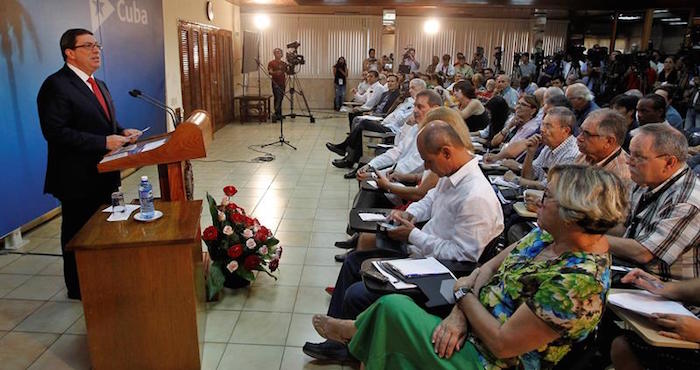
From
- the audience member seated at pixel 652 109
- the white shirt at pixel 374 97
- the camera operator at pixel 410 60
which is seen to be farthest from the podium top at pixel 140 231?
the camera operator at pixel 410 60

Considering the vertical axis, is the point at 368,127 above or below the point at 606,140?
below

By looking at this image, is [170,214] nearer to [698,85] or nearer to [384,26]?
[698,85]

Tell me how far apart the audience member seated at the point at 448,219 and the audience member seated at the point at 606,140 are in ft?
2.86

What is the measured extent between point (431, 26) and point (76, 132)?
11.2m

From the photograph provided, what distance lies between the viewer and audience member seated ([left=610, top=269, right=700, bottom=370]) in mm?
1492

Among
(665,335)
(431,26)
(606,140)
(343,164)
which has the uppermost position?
(431,26)

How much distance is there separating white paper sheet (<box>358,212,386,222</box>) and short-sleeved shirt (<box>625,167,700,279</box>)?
115 cm

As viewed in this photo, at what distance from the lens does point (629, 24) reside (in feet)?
36.8

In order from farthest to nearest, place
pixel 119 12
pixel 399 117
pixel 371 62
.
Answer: pixel 371 62 < pixel 399 117 < pixel 119 12

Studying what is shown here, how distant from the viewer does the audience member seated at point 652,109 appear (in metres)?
3.68

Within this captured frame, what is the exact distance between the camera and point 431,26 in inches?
495

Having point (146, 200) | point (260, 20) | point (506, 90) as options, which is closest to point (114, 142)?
point (146, 200)

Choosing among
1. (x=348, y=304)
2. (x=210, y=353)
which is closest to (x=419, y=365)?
(x=348, y=304)

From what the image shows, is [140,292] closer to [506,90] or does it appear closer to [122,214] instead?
[122,214]
